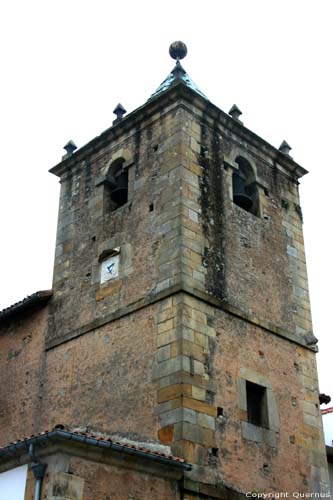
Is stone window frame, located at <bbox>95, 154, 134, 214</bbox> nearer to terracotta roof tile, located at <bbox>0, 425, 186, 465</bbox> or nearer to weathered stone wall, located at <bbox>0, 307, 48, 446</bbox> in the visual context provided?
weathered stone wall, located at <bbox>0, 307, 48, 446</bbox>

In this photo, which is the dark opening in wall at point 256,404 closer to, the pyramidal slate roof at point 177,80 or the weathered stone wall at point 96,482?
the weathered stone wall at point 96,482

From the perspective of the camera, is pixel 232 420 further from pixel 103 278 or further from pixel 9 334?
pixel 9 334

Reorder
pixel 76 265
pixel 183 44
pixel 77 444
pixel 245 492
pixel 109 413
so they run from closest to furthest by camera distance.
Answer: pixel 77 444
pixel 245 492
pixel 109 413
pixel 76 265
pixel 183 44

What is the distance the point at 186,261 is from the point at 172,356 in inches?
70.3

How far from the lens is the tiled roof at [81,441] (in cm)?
1009

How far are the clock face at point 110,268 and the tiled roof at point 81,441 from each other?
4167mm

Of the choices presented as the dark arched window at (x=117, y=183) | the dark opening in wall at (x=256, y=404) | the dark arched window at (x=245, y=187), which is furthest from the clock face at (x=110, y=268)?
the dark opening in wall at (x=256, y=404)

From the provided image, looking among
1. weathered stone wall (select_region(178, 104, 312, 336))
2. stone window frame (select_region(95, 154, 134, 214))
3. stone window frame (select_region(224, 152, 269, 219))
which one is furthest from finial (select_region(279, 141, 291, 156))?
stone window frame (select_region(95, 154, 134, 214))

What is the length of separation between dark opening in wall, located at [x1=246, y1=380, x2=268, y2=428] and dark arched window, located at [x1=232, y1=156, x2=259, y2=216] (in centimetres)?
396

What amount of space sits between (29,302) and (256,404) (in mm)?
5182

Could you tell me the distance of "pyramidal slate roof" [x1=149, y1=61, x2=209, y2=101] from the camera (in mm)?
15680

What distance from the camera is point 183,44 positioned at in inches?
679

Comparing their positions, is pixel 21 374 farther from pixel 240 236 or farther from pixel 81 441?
pixel 81 441

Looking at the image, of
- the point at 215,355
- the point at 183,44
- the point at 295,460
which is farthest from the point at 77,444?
the point at 183,44
